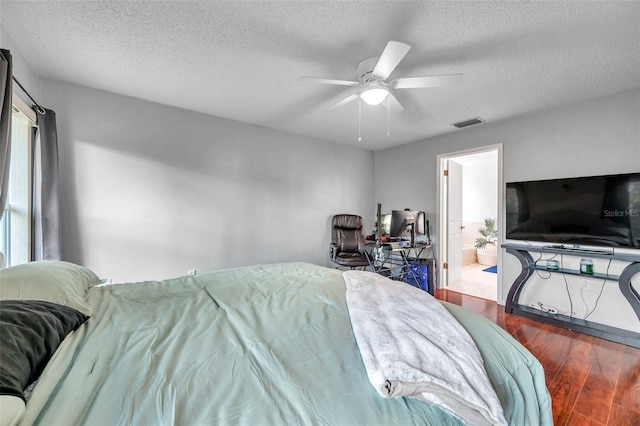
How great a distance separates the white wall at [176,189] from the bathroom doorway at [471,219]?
2012 mm

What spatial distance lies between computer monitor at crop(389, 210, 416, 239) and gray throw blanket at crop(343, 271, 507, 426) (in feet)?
7.53

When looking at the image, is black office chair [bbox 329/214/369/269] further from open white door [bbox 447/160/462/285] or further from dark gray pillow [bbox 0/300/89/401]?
dark gray pillow [bbox 0/300/89/401]

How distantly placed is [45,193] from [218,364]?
2.56 meters

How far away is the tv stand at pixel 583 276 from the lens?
232cm

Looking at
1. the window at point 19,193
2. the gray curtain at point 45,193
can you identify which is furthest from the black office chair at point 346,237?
the window at point 19,193

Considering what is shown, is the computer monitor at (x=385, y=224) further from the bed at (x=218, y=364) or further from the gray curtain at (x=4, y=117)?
the gray curtain at (x=4, y=117)

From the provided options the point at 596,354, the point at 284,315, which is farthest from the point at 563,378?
the point at 284,315

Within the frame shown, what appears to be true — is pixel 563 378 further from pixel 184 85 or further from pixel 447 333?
pixel 184 85

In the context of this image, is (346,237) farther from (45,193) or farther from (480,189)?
(480,189)

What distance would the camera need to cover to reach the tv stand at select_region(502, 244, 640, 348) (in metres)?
2.32

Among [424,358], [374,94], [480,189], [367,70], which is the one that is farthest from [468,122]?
[480,189]

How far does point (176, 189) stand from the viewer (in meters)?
2.98

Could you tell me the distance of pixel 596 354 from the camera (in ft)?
7.20

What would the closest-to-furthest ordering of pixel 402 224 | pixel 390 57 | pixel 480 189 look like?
pixel 390 57
pixel 402 224
pixel 480 189
